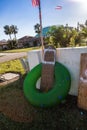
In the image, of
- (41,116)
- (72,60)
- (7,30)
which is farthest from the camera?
(7,30)

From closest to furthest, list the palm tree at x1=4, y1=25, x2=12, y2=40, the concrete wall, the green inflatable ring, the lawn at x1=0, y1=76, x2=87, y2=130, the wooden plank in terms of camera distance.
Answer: the lawn at x1=0, y1=76, x2=87, y2=130 → the wooden plank → the green inflatable ring → the concrete wall → the palm tree at x1=4, y1=25, x2=12, y2=40

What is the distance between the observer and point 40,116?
350cm

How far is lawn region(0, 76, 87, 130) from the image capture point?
10.3 ft

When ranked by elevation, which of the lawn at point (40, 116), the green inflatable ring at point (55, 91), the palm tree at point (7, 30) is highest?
the palm tree at point (7, 30)

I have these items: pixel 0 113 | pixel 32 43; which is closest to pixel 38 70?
pixel 0 113

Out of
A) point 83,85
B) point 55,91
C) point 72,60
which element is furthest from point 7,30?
point 83,85

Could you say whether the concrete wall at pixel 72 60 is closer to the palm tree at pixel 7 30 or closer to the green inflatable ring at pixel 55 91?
the green inflatable ring at pixel 55 91

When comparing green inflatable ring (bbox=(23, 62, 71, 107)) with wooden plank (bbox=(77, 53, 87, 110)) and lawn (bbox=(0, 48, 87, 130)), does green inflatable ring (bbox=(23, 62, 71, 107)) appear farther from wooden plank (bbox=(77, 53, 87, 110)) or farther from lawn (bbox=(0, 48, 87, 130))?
wooden plank (bbox=(77, 53, 87, 110))

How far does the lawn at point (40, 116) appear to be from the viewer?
315 centimetres

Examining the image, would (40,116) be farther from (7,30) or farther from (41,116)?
(7,30)

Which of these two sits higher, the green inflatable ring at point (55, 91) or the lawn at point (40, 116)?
the green inflatable ring at point (55, 91)

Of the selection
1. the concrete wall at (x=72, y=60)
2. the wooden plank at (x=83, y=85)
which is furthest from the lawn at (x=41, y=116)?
the concrete wall at (x=72, y=60)

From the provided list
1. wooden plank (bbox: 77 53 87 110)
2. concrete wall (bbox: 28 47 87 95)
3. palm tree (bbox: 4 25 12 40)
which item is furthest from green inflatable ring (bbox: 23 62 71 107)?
palm tree (bbox: 4 25 12 40)

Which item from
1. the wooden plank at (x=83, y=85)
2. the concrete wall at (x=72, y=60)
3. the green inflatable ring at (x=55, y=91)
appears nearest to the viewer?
the wooden plank at (x=83, y=85)
